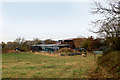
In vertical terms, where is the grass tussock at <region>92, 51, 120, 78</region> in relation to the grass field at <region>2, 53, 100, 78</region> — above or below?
above

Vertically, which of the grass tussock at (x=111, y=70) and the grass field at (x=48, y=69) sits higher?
the grass tussock at (x=111, y=70)

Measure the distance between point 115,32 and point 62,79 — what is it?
7147 millimetres

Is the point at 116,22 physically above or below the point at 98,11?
below

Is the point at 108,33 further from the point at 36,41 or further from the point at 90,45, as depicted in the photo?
the point at 36,41

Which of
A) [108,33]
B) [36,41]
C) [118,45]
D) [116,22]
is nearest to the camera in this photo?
[116,22]

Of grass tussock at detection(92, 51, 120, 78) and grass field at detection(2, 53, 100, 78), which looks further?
grass field at detection(2, 53, 100, 78)

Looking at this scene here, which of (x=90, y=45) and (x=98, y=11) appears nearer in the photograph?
(x=98, y=11)

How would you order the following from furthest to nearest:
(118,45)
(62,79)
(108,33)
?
(108,33)
(118,45)
(62,79)

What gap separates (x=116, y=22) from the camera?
33.8ft

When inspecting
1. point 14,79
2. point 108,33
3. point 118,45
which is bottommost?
point 14,79

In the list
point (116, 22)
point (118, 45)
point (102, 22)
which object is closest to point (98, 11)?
point (102, 22)

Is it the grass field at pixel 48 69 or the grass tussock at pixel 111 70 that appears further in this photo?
the grass field at pixel 48 69

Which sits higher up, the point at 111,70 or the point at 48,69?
the point at 111,70

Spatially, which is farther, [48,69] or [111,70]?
[48,69]
